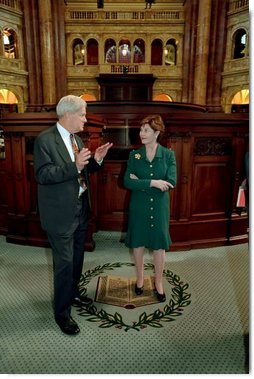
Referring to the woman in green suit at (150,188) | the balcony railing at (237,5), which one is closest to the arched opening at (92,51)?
the balcony railing at (237,5)

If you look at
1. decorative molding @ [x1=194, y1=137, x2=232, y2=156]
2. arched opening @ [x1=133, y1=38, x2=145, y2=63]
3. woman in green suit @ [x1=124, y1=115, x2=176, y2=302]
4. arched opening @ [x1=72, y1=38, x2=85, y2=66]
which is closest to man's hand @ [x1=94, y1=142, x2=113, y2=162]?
woman in green suit @ [x1=124, y1=115, x2=176, y2=302]

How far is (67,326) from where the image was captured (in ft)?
6.72

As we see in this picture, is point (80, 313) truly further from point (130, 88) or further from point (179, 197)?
point (130, 88)

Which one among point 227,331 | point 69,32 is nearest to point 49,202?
point 227,331

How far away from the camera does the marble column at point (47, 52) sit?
13.5m

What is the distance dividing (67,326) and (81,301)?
0.39 m

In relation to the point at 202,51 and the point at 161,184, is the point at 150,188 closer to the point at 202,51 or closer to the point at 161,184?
the point at 161,184

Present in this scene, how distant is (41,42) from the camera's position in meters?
13.7

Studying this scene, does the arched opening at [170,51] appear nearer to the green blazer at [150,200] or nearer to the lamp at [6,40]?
the lamp at [6,40]

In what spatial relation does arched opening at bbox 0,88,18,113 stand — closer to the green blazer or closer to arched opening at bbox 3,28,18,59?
arched opening at bbox 3,28,18,59

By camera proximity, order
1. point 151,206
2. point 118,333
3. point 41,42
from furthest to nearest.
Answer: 1. point 41,42
2. point 151,206
3. point 118,333

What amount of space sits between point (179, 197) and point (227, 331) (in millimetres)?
1740

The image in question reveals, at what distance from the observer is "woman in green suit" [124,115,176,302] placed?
222cm

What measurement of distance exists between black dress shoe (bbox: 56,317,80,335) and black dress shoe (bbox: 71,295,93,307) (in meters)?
0.34
